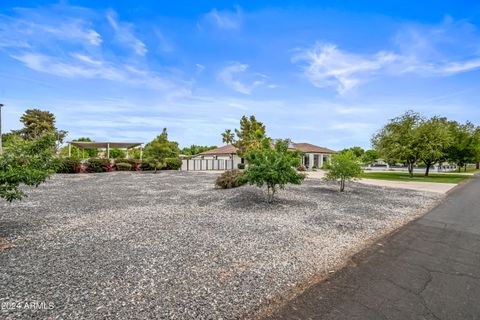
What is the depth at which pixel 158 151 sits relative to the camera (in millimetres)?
24078

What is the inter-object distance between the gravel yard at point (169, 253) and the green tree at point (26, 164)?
3.70 feet

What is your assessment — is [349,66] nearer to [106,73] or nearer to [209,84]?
[209,84]

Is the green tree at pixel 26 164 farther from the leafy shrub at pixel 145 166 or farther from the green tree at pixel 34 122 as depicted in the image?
the green tree at pixel 34 122

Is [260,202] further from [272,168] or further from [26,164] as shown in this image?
[26,164]

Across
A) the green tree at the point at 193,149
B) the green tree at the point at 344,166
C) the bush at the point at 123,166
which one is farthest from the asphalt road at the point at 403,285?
the green tree at the point at 193,149

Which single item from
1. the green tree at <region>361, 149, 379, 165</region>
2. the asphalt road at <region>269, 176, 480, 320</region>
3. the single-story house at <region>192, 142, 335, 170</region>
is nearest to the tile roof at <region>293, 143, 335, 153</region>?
the single-story house at <region>192, 142, 335, 170</region>

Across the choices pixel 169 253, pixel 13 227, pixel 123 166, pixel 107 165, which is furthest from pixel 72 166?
pixel 169 253

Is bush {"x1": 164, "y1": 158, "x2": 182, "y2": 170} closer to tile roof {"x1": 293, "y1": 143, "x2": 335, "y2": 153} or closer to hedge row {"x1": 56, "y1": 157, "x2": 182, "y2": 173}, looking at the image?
hedge row {"x1": 56, "y1": 157, "x2": 182, "y2": 173}

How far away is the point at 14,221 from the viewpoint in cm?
639

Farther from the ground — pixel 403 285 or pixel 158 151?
pixel 158 151

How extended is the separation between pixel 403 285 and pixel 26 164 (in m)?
7.69

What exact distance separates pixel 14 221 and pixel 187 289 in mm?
6030

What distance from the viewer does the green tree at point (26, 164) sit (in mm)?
5082

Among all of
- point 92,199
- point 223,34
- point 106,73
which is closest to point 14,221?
point 92,199
